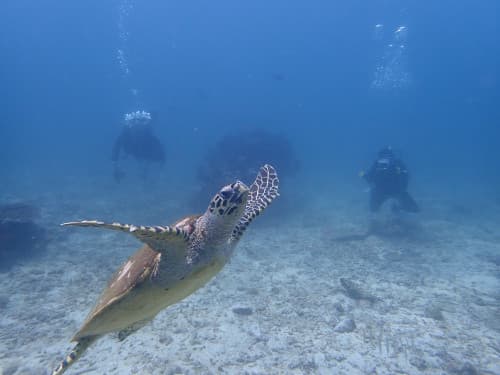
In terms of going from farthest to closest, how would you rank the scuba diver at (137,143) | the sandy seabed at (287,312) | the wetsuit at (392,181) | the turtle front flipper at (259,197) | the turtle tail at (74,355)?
the scuba diver at (137,143) < the wetsuit at (392,181) < the sandy seabed at (287,312) < the turtle tail at (74,355) < the turtle front flipper at (259,197)

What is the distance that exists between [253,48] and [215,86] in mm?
31197

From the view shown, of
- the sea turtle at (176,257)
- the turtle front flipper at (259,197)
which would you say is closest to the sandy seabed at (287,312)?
the sea turtle at (176,257)

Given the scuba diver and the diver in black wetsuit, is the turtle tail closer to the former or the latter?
the diver in black wetsuit

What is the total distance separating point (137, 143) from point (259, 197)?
51.6ft

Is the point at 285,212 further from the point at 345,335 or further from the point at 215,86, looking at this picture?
the point at 215,86

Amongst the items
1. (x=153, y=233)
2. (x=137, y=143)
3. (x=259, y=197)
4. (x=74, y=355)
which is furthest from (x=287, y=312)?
(x=137, y=143)

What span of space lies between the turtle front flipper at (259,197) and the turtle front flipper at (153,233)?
0.68 m

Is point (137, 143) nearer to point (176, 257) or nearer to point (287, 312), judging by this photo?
point (287, 312)

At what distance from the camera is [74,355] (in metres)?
3.17

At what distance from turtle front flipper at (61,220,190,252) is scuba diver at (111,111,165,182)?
15848 millimetres

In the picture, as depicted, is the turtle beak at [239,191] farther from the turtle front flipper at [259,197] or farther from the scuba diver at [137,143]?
the scuba diver at [137,143]

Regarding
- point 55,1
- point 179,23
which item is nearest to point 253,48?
point 179,23

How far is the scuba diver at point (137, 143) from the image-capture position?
17109 mm

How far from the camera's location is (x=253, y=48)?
106m
